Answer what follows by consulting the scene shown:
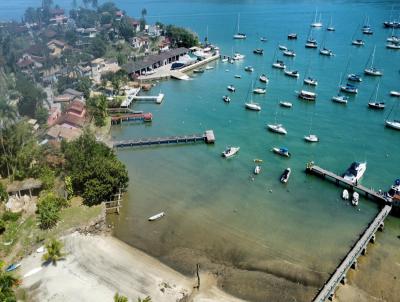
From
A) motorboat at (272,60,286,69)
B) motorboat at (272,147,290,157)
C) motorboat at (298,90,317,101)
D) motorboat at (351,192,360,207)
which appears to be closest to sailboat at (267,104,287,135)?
motorboat at (272,147,290,157)

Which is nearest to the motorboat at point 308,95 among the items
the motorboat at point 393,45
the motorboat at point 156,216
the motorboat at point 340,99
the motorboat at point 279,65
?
the motorboat at point 340,99

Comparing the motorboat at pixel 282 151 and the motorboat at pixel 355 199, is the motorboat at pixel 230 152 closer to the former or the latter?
the motorboat at pixel 282 151

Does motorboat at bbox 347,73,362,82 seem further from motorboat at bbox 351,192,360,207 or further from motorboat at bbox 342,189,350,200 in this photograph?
motorboat at bbox 351,192,360,207

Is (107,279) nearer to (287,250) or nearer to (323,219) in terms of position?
(287,250)

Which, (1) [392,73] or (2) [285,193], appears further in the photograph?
(1) [392,73]

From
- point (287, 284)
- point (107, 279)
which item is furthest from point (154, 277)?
point (287, 284)

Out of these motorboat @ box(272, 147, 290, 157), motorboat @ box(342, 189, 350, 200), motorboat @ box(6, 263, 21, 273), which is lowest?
motorboat @ box(6, 263, 21, 273)
